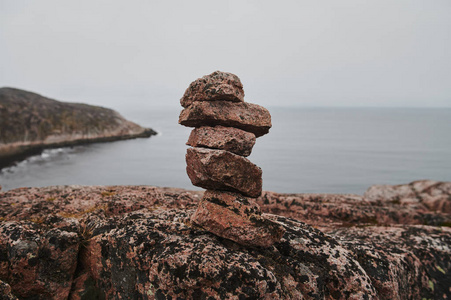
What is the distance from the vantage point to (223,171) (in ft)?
32.3

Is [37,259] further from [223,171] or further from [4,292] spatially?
[223,171]

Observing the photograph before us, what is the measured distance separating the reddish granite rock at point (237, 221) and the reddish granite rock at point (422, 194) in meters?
30.0

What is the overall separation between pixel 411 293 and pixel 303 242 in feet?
18.2

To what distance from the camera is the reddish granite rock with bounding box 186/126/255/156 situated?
34.1 ft

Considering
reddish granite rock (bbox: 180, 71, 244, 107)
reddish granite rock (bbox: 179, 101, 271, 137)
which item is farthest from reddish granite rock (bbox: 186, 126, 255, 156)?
reddish granite rock (bbox: 180, 71, 244, 107)

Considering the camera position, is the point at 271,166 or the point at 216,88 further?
the point at 271,166

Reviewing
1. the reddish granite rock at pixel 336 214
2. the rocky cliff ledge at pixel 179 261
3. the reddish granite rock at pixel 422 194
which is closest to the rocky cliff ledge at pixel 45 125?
the rocky cliff ledge at pixel 179 261

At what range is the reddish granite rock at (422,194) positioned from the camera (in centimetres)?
Answer: 3395

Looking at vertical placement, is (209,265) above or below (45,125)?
below

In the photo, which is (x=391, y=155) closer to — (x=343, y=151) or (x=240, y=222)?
(x=343, y=151)

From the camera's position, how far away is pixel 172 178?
3349 inches

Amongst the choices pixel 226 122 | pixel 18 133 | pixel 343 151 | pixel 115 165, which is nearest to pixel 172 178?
pixel 115 165

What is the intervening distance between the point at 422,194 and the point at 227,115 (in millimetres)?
41549

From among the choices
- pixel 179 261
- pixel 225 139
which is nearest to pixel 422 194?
pixel 225 139
